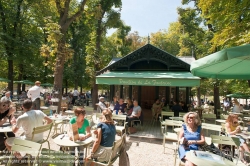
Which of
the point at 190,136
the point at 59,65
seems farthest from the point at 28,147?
the point at 59,65

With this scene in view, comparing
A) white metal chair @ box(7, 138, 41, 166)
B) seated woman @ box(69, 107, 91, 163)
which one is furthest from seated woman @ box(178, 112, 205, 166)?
white metal chair @ box(7, 138, 41, 166)

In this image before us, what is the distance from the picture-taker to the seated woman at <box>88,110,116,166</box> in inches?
138

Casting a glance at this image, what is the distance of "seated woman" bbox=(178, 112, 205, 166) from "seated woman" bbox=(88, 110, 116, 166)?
5.19 ft

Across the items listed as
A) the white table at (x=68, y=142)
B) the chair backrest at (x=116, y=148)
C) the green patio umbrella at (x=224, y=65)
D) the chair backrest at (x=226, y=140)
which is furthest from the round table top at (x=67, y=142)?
the green patio umbrella at (x=224, y=65)

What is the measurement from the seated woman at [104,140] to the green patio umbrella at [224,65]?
230 centimetres

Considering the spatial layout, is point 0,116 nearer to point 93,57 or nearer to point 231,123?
point 231,123

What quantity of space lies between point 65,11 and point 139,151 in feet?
29.2

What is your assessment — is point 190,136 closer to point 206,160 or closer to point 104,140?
point 206,160

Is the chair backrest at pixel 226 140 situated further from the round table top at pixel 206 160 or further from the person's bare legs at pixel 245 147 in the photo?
the person's bare legs at pixel 245 147

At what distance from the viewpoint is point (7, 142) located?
3.82m

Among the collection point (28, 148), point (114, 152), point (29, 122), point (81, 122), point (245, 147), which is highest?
point (29, 122)

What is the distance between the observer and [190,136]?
12.7 feet

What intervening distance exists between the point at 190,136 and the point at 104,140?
197 centimetres

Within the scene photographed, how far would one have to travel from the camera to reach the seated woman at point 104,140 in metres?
3.51
